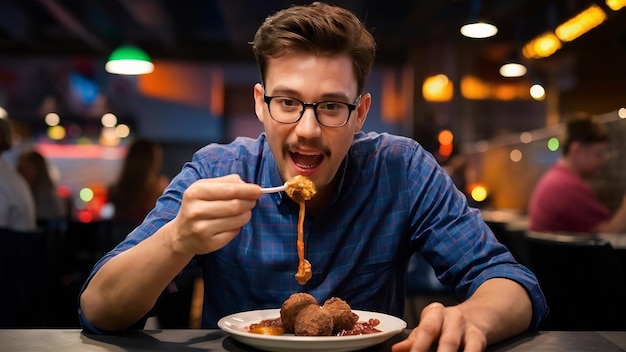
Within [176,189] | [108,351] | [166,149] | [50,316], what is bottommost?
[50,316]

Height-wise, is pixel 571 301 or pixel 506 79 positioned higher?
pixel 506 79

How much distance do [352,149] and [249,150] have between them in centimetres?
32

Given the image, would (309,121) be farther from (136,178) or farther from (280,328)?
(136,178)

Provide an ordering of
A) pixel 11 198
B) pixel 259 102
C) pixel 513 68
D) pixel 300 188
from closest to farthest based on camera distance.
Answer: pixel 300 188 → pixel 259 102 → pixel 11 198 → pixel 513 68

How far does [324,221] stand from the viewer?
1.92 meters

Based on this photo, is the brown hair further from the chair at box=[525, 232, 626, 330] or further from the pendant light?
the chair at box=[525, 232, 626, 330]

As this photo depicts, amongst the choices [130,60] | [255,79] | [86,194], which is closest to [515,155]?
[130,60]

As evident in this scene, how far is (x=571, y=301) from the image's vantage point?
10.3 ft

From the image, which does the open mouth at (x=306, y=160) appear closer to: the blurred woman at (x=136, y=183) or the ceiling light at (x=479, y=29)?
the blurred woman at (x=136, y=183)

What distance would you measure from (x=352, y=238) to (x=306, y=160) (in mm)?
315

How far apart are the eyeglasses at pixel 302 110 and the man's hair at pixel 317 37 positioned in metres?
0.13

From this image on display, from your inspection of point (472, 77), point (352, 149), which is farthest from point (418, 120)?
point (352, 149)

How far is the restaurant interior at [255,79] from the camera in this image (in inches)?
307

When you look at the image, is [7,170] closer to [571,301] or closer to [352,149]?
[352,149]
